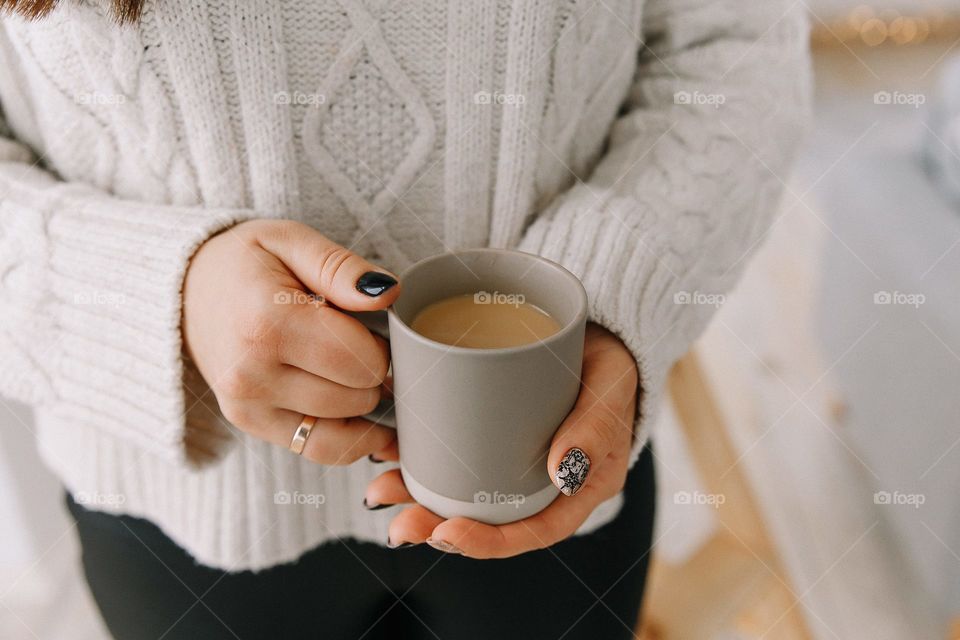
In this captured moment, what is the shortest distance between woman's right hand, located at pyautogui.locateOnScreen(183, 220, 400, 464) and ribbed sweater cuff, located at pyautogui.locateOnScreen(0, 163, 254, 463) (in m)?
0.02

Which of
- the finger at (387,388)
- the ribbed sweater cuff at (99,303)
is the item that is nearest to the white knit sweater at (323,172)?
the ribbed sweater cuff at (99,303)

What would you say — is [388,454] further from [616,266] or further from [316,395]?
[616,266]

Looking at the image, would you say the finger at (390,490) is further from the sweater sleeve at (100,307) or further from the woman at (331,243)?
the sweater sleeve at (100,307)

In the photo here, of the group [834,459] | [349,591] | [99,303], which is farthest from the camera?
[834,459]

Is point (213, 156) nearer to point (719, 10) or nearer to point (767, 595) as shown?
point (719, 10)

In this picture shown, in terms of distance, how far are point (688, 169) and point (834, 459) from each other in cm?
106

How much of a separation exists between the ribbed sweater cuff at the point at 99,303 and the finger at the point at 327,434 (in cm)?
7

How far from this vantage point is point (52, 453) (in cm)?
57

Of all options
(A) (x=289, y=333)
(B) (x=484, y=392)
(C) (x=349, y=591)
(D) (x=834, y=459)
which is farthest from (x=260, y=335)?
(D) (x=834, y=459)

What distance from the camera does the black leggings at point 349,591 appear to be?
0.53 m

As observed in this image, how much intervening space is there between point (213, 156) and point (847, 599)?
3.81 feet

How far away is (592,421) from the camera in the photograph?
15.1 inches

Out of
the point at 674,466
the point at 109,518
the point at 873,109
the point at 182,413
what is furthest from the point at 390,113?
the point at 873,109

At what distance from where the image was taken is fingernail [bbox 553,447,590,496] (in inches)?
14.7
